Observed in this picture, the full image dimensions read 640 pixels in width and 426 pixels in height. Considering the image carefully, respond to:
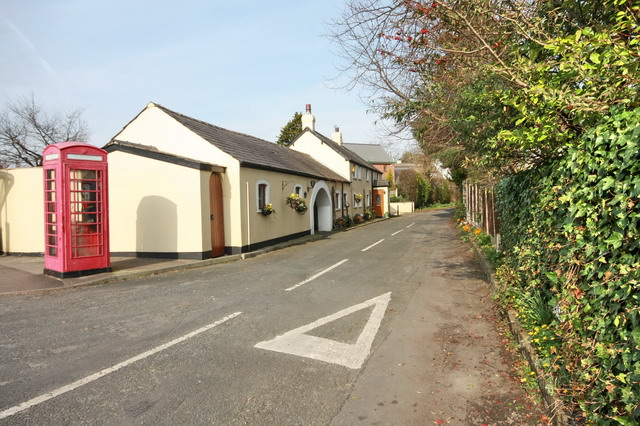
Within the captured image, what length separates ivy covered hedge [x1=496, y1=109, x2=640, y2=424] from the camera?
97.7 inches

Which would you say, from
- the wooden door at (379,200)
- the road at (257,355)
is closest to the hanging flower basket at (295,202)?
the road at (257,355)

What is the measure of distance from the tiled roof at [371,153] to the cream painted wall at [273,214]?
5543cm

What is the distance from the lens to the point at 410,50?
7.73 m

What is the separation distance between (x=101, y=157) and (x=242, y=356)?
26.6ft

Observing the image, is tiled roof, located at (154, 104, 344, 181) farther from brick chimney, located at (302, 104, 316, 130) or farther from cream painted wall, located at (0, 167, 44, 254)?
brick chimney, located at (302, 104, 316, 130)

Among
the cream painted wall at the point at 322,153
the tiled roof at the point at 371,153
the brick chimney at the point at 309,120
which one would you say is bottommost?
the cream painted wall at the point at 322,153

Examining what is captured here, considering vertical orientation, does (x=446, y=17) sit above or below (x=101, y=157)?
above

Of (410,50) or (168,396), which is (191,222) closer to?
(410,50)

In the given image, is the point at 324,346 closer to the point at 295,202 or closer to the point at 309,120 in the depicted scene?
the point at 295,202

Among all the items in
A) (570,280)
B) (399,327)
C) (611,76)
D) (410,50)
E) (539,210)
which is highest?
(410,50)

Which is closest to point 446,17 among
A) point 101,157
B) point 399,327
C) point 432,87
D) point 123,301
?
point 432,87

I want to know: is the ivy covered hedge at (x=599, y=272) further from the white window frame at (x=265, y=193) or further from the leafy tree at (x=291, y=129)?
the leafy tree at (x=291, y=129)

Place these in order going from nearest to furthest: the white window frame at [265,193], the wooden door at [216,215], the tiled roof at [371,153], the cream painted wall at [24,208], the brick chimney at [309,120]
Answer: the wooden door at [216,215]
the cream painted wall at [24,208]
the white window frame at [265,193]
the brick chimney at [309,120]
the tiled roof at [371,153]

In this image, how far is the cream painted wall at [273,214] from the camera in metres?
14.8
